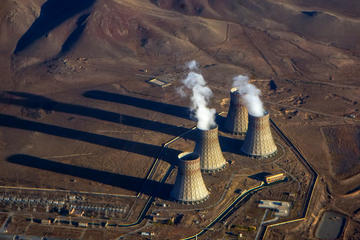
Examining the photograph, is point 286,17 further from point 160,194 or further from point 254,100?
point 160,194

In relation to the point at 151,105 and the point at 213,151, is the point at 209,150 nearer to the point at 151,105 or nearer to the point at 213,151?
the point at 213,151

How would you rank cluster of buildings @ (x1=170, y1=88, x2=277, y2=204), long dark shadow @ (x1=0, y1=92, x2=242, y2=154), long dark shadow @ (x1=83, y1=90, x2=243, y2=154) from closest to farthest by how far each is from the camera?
1. cluster of buildings @ (x1=170, y1=88, x2=277, y2=204)
2. long dark shadow @ (x1=0, y1=92, x2=242, y2=154)
3. long dark shadow @ (x1=83, y1=90, x2=243, y2=154)

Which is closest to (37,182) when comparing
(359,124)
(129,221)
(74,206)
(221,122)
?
(74,206)

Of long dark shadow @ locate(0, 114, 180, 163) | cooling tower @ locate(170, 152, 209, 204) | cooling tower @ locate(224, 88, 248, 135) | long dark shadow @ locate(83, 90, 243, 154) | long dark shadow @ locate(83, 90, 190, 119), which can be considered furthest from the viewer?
long dark shadow @ locate(83, 90, 190, 119)

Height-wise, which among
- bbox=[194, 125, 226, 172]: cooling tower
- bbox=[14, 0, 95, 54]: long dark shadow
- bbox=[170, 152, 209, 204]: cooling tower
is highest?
bbox=[14, 0, 95, 54]: long dark shadow

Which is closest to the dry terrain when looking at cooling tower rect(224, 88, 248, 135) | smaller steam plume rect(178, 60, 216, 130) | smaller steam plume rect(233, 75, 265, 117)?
smaller steam plume rect(178, 60, 216, 130)

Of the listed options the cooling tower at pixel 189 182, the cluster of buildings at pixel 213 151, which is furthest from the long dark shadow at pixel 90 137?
the cooling tower at pixel 189 182

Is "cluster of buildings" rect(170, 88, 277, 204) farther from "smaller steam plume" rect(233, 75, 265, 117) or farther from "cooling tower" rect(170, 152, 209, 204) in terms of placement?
"smaller steam plume" rect(233, 75, 265, 117)
